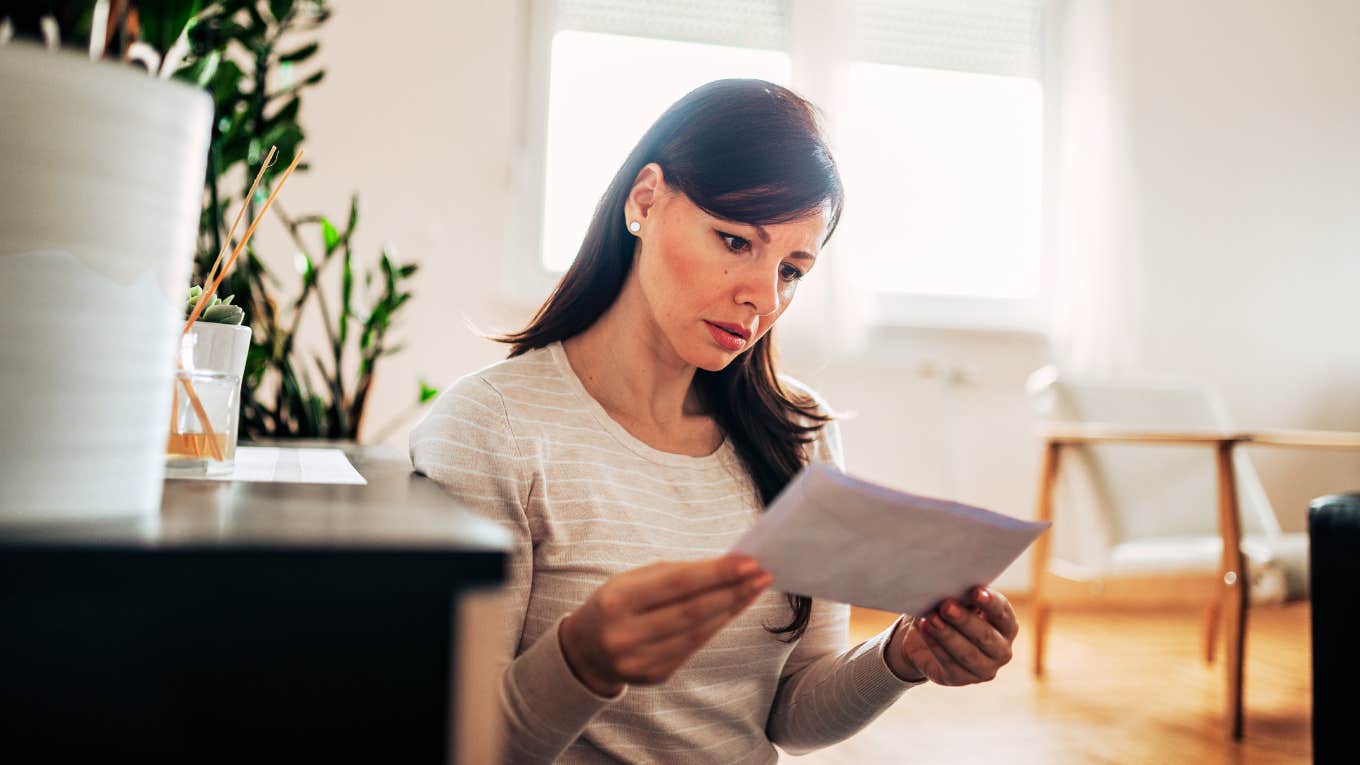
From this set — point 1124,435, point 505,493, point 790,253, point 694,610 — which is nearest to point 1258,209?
point 1124,435

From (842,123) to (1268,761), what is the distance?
2.45m

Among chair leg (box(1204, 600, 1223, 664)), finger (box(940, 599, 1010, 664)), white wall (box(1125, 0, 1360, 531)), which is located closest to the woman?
finger (box(940, 599, 1010, 664))

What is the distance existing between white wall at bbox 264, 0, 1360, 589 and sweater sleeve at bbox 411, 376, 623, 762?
259cm

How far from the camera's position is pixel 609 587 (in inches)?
24.1

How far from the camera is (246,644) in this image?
1.10 feet

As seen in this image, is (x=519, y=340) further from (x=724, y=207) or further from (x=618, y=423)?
(x=724, y=207)

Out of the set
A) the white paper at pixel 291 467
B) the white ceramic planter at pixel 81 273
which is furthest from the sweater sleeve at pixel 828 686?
the white ceramic planter at pixel 81 273

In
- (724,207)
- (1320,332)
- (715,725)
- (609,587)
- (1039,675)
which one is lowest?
(1039,675)

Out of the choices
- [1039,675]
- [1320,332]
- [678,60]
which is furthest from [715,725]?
[1320,332]

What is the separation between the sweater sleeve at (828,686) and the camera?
1.00 metres

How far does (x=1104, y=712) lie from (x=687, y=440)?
183cm

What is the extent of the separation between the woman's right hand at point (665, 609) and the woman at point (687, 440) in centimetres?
25

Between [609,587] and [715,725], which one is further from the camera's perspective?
[715,725]

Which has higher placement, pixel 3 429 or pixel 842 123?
pixel 842 123
